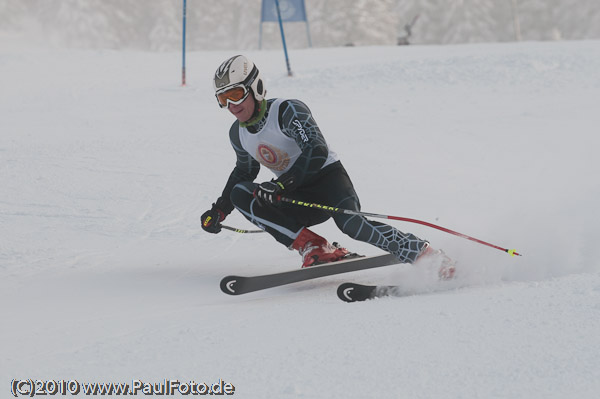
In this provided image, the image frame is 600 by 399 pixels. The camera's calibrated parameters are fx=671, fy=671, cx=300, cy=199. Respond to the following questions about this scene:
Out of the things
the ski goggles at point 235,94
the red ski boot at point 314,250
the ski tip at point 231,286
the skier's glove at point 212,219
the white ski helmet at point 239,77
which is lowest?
the ski tip at point 231,286

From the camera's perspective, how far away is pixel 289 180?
383 centimetres

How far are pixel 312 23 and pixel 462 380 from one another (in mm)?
33689

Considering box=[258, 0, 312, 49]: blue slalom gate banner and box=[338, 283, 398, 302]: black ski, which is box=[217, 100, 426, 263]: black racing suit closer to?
box=[338, 283, 398, 302]: black ski

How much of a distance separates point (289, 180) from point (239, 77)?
2.21ft

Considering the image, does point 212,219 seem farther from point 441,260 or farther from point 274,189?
point 441,260

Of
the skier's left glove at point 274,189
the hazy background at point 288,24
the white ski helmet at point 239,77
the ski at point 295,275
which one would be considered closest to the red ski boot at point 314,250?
the ski at point 295,275

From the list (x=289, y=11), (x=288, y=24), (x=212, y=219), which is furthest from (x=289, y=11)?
(x=288, y=24)

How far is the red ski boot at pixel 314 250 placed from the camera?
4051mm

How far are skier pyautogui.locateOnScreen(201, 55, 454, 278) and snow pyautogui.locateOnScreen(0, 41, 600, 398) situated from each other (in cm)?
23

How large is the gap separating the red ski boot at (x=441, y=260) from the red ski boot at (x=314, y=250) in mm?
578

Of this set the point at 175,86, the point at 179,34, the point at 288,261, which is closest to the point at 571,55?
the point at 175,86

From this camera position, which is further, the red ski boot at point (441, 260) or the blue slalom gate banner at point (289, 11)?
the blue slalom gate banner at point (289, 11)

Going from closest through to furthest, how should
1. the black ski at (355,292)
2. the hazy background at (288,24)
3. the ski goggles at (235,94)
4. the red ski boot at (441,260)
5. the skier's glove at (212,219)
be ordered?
the black ski at (355,292) → the red ski boot at (441,260) → the ski goggles at (235,94) → the skier's glove at (212,219) → the hazy background at (288,24)

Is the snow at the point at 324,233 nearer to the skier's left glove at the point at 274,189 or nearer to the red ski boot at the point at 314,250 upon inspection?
the red ski boot at the point at 314,250
